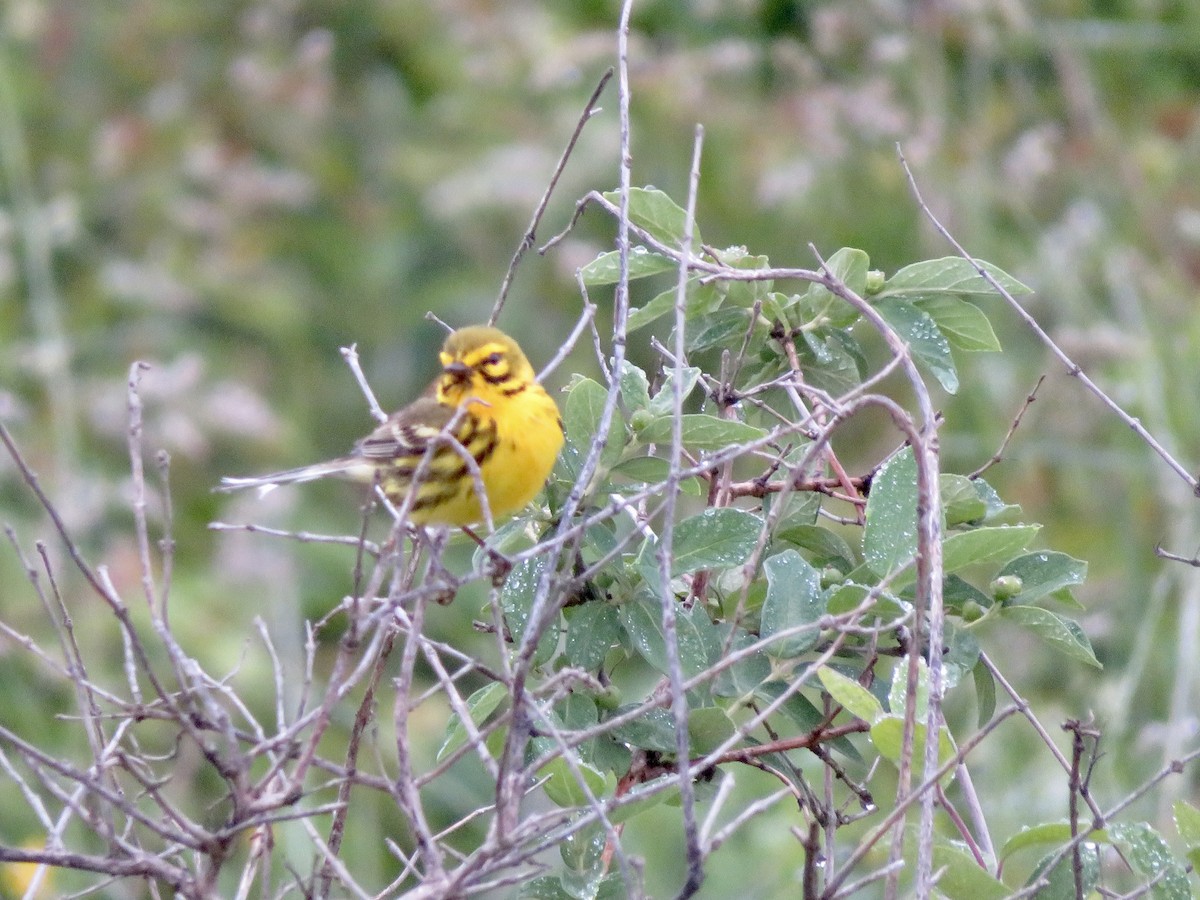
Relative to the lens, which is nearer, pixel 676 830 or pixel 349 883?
pixel 349 883

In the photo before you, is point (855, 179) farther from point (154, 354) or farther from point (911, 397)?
point (154, 354)

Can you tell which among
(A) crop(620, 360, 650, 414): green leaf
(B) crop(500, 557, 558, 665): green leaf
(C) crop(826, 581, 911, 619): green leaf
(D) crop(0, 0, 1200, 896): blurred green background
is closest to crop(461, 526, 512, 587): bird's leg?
(B) crop(500, 557, 558, 665): green leaf

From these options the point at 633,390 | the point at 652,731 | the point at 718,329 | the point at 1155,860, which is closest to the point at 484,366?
the point at 718,329

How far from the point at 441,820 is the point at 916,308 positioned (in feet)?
9.30

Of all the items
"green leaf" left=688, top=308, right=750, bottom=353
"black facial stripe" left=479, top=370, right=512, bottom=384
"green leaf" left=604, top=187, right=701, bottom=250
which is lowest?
"black facial stripe" left=479, top=370, right=512, bottom=384

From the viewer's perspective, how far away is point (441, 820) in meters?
4.28

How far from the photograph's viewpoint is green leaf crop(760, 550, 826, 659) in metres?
1.56

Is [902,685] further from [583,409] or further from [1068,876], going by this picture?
[583,409]

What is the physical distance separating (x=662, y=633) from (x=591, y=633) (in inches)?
3.4

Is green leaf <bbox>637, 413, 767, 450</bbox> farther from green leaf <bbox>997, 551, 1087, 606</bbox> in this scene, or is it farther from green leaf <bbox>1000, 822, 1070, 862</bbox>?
green leaf <bbox>1000, 822, 1070, 862</bbox>

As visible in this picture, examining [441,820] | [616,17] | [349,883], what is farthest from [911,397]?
[349,883]

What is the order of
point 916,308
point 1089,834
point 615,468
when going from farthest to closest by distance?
point 916,308 → point 615,468 → point 1089,834

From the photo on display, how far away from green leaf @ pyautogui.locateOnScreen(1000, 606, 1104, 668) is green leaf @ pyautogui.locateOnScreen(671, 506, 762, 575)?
0.91ft

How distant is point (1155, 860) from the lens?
144cm
